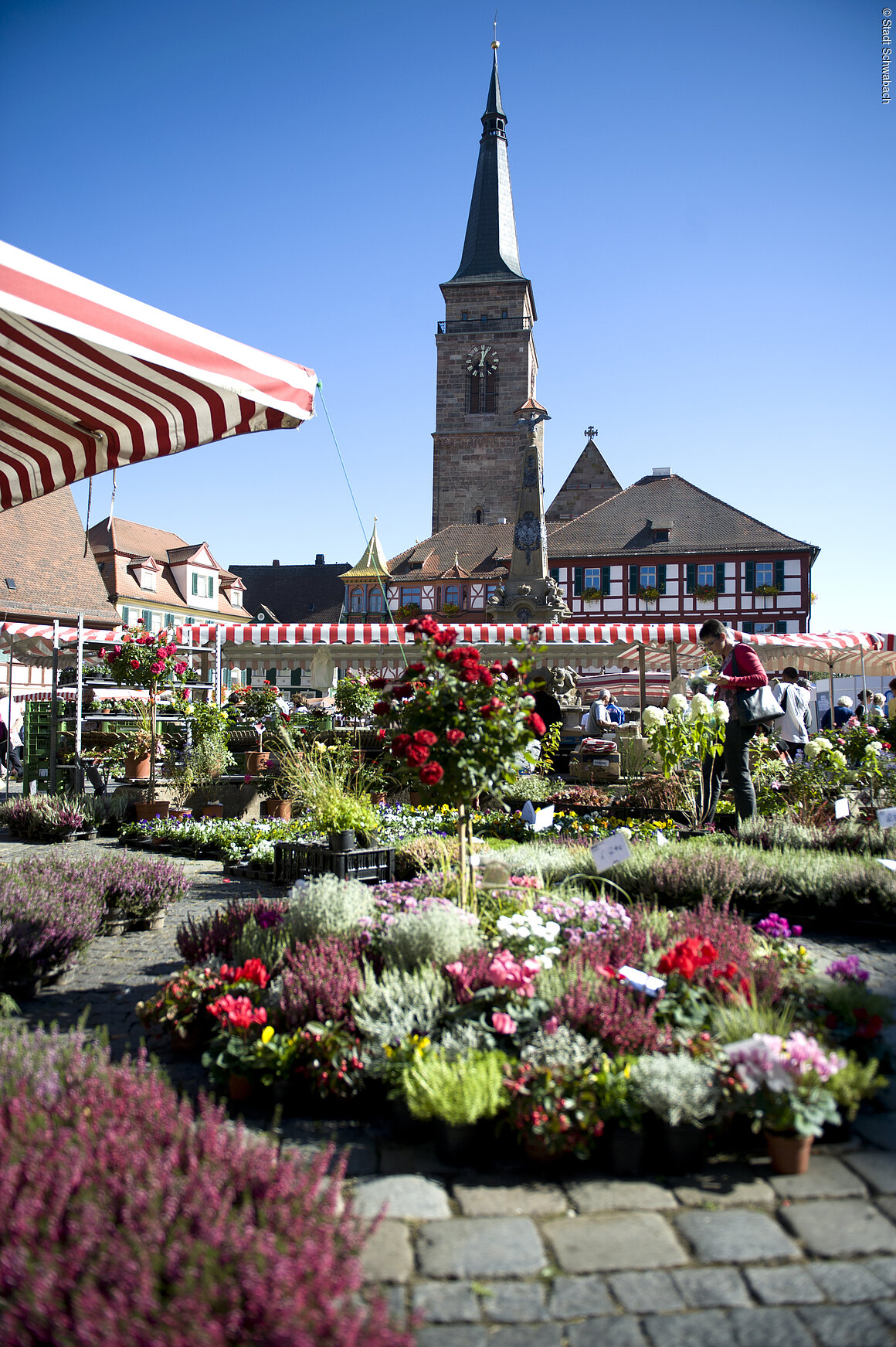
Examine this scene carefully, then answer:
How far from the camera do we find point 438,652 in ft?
14.5

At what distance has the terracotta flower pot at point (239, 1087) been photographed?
305cm

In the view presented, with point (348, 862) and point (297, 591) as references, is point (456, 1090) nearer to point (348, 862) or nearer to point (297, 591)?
point (348, 862)

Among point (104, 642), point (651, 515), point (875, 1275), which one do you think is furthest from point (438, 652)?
point (651, 515)

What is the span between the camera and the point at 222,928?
13.8 ft

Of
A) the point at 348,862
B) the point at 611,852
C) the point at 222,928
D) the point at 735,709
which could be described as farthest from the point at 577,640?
the point at 222,928

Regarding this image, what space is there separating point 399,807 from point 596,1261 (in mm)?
6870

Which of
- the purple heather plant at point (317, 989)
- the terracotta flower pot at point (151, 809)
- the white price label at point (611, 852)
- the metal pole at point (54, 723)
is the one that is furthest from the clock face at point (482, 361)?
the purple heather plant at point (317, 989)

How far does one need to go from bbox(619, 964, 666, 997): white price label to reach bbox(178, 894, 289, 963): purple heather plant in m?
1.60

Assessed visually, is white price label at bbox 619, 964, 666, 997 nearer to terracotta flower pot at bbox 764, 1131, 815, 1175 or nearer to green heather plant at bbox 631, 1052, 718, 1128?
green heather plant at bbox 631, 1052, 718, 1128

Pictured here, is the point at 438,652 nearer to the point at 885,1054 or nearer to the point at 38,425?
the point at 38,425

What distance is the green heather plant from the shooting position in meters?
2.56

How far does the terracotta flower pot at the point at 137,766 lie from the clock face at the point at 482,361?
50.1 meters

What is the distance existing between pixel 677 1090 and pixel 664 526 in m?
44.0

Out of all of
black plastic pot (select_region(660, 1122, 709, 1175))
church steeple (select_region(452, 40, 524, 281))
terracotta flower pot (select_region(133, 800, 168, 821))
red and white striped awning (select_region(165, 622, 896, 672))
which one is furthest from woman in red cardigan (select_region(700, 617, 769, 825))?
church steeple (select_region(452, 40, 524, 281))
